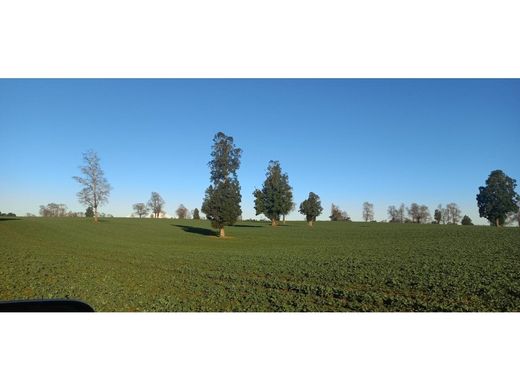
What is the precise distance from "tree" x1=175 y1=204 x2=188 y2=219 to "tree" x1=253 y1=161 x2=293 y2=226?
134cm

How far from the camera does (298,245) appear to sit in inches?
328

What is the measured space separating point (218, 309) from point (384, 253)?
5.66m

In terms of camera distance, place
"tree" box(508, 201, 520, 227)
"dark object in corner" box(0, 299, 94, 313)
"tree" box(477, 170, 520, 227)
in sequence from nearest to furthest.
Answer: "dark object in corner" box(0, 299, 94, 313) < "tree" box(477, 170, 520, 227) < "tree" box(508, 201, 520, 227)

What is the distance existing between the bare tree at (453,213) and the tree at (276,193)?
2612 mm

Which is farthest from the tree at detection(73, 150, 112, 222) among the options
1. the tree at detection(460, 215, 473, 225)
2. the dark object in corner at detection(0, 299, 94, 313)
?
the tree at detection(460, 215, 473, 225)

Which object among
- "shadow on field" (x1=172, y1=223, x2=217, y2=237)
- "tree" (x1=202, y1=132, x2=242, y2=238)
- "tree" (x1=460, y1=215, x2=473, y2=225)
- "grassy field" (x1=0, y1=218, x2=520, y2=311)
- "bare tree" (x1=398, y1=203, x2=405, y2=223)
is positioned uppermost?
"tree" (x1=202, y1=132, x2=242, y2=238)

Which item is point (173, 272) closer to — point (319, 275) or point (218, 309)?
point (218, 309)

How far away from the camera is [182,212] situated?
5977 mm

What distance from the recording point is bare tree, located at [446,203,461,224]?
5.25 m

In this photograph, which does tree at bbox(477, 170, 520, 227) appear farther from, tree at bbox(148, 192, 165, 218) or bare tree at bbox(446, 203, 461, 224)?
tree at bbox(148, 192, 165, 218)

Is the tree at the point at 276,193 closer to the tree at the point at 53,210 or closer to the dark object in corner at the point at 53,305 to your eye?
the tree at the point at 53,210

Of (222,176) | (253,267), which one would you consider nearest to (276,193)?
(222,176)

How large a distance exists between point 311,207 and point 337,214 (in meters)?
0.50

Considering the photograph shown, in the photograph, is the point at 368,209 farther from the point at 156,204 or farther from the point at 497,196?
the point at 156,204
